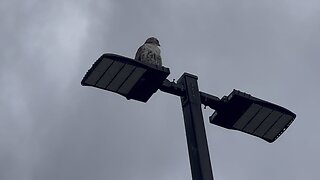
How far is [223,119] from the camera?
8.84m

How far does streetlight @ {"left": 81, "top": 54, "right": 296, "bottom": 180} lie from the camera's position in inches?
310

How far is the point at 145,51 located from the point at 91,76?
2.85 feet

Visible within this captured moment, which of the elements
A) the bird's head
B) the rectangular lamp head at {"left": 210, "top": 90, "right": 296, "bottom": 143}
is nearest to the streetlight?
the rectangular lamp head at {"left": 210, "top": 90, "right": 296, "bottom": 143}

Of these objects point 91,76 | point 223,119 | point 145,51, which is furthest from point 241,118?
point 91,76

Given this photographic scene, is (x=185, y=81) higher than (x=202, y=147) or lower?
higher

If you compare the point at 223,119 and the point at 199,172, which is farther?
the point at 223,119

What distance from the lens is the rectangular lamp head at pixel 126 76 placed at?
7938 mm

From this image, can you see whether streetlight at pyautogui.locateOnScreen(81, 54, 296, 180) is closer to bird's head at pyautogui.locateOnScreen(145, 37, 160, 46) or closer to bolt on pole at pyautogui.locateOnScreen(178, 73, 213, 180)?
bolt on pole at pyautogui.locateOnScreen(178, 73, 213, 180)

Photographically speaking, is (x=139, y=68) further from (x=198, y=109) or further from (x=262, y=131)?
(x=262, y=131)

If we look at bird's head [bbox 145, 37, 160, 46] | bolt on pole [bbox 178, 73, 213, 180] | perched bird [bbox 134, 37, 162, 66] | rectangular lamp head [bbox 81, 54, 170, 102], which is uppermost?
bird's head [bbox 145, 37, 160, 46]

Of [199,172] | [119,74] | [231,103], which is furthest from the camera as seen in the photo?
[231,103]

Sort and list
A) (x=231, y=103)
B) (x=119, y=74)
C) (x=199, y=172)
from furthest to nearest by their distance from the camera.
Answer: (x=231, y=103) → (x=119, y=74) → (x=199, y=172)

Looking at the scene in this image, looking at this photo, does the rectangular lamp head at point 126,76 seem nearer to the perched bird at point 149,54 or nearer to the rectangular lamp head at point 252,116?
the perched bird at point 149,54

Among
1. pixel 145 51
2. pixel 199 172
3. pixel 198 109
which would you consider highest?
pixel 145 51
